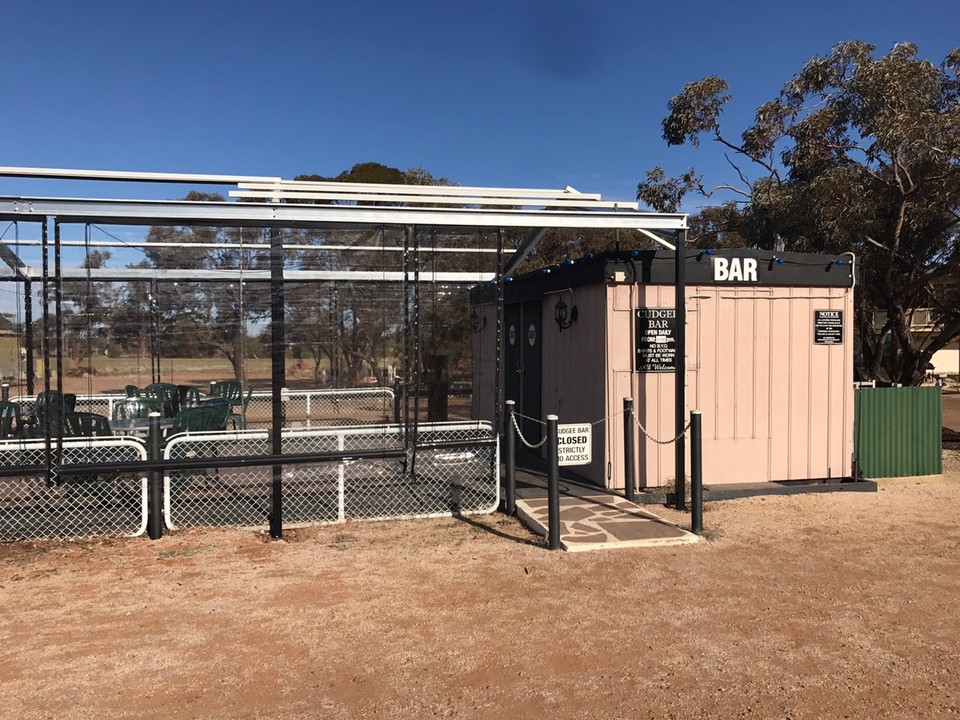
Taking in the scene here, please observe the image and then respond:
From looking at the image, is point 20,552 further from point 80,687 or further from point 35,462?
Answer: point 80,687

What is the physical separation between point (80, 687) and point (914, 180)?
13728mm

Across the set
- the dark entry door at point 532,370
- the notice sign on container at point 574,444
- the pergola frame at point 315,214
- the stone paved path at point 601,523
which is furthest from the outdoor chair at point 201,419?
the dark entry door at point 532,370

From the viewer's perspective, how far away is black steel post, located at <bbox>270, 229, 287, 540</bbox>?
19.7 ft

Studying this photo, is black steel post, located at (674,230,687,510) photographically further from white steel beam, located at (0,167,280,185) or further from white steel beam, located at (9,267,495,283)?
white steel beam, located at (0,167,280,185)

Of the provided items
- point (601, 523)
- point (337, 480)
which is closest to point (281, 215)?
point (337, 480)

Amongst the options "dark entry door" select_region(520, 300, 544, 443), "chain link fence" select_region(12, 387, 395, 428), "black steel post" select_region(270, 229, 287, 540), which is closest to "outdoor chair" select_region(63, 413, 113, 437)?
"chain link fence" select_region(12, 387, 395, 428)

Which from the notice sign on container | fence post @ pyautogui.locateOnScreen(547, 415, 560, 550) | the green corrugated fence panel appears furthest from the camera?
the green corrugated fence panel

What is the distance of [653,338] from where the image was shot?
7938 mm

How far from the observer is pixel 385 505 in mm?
7000

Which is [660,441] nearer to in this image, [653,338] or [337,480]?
[653,338]

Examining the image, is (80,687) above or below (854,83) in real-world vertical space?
below

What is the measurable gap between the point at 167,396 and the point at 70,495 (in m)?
2.50

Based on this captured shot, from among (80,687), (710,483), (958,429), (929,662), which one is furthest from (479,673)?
(958,429)

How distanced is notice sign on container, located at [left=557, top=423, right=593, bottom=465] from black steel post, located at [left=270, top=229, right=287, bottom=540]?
249cm
